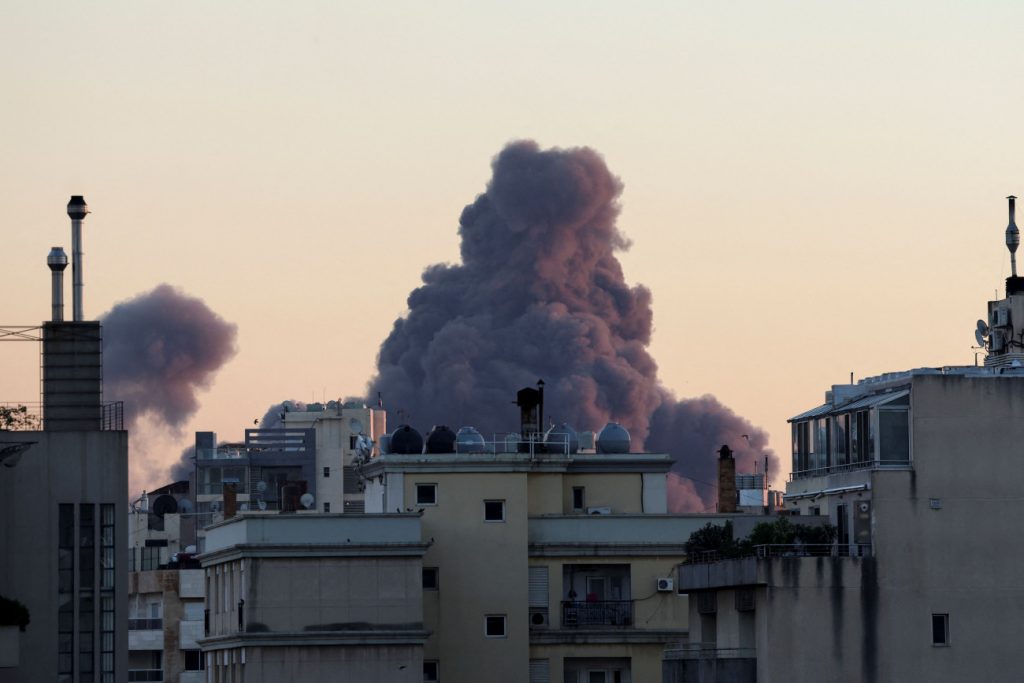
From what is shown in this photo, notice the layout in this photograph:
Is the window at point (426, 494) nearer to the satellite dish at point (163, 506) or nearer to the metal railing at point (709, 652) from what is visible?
the metal railing at point (709, 652)

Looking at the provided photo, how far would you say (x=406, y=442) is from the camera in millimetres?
104438

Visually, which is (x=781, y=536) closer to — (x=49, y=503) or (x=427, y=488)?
(x=49, y=503)

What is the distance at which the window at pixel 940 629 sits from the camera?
7919 centimetres

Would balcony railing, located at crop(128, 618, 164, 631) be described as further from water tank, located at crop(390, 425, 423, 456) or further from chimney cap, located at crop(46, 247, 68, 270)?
chimney cap, located at crop(46, 247, 68, 270)

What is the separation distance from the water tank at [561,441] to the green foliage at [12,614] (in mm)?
38288

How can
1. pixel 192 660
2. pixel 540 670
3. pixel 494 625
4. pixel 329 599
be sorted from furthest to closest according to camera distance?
pixel 192 660
pixel 540 670
pixel 494 625
pixel 329 599

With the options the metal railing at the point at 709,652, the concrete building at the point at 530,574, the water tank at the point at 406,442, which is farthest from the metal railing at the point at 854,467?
the water tank at the point at 406,442

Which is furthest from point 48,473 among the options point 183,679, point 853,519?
point 183,679

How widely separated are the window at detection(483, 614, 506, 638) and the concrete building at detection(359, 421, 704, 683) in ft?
0.13

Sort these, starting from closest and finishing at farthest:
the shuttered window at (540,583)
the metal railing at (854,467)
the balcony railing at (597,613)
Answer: the metal railing at (854,467)
the balcony railing at (597,613)
the shuttered window at (540,583)

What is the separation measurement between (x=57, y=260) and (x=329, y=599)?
1819cm

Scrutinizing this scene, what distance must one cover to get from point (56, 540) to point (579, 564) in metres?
28.2

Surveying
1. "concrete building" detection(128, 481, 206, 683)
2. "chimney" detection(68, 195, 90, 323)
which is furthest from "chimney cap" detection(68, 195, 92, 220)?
"concrete building" detection(128, 481, 206, 683)

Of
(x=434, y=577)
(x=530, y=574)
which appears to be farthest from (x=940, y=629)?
(x=434, y=577)
